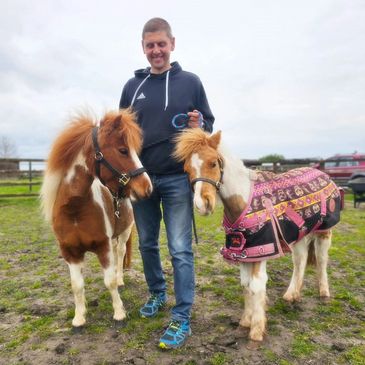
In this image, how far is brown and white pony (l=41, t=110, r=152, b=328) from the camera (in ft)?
8.72

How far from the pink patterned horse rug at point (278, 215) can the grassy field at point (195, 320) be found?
0.75 m

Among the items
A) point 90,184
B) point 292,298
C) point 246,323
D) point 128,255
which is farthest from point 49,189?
point 292,298

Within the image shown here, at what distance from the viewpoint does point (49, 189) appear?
3000mm

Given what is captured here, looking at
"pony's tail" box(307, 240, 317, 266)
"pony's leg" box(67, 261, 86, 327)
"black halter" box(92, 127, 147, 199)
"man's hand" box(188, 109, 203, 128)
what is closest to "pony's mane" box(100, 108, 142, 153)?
"black halter" box(92, 127, 147, 199)

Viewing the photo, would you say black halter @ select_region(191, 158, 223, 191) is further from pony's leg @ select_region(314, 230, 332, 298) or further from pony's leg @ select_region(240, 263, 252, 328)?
pony's leg @ select_region(314, 230, 332, 298)

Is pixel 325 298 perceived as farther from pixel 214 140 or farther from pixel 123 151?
pixel 123 151

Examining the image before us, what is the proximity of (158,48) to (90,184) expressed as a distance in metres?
1.36

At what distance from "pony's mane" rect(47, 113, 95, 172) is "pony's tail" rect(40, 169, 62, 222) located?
0.07m

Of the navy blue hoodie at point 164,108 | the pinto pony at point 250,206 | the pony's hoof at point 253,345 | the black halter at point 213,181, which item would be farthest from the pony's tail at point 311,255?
the navy blue hoodie at point 164,108

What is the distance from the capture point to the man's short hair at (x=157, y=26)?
2887mm

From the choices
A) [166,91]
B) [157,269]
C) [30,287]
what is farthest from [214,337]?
[30,287]

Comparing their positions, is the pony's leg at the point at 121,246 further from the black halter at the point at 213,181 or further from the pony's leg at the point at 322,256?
the pony's leg at the point at 322,256

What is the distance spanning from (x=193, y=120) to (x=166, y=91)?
385 mm

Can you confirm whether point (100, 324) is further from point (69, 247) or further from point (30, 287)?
point (30, 287)
